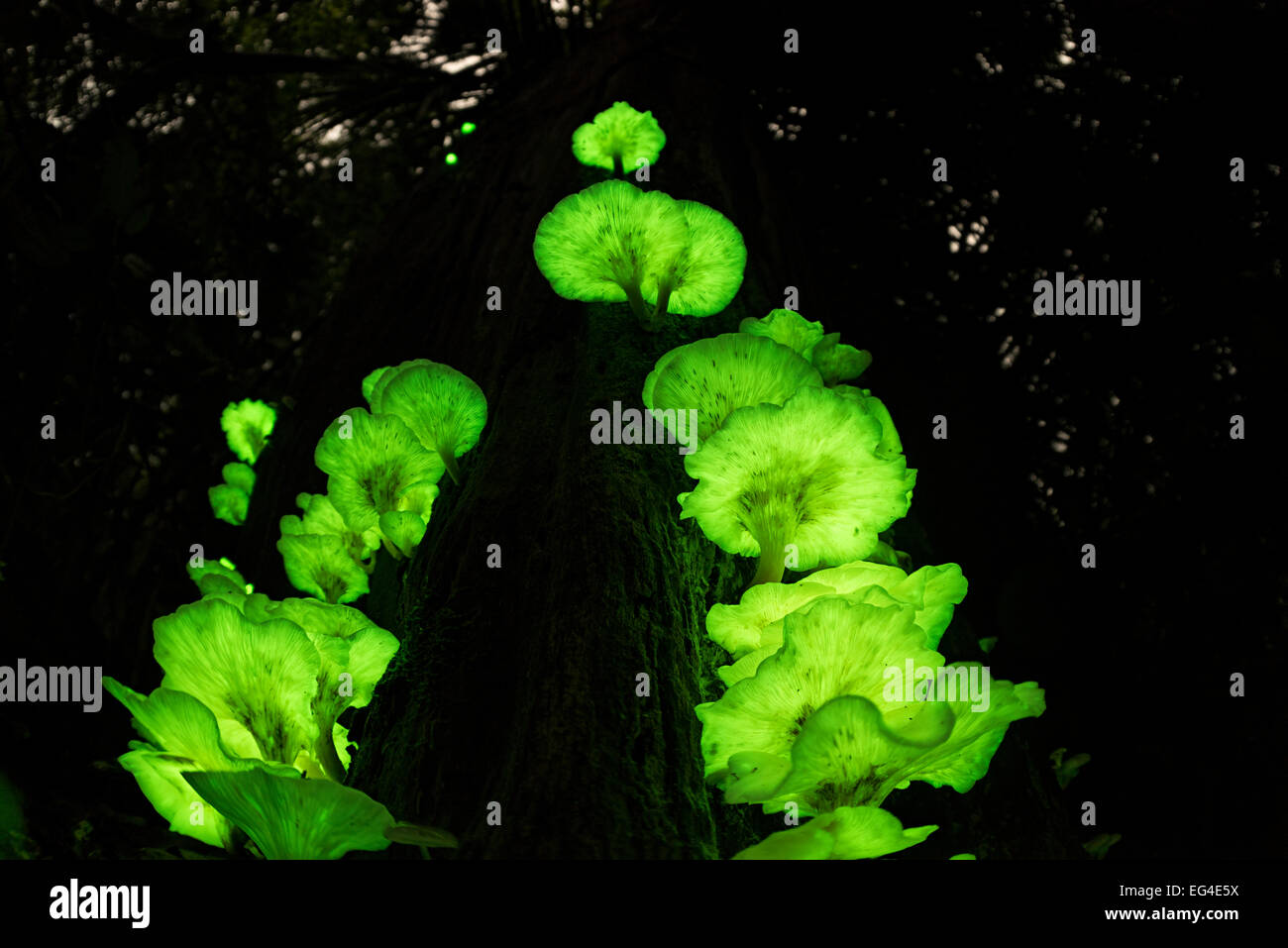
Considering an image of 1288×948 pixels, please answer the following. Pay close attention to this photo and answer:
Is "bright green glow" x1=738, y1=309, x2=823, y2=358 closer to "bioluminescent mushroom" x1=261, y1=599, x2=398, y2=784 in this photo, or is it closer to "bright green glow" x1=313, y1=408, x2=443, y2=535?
"bright green glow" x1=313, y1=408, x2=443, y2=535

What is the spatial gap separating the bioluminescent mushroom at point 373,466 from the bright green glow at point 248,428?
1.71 m

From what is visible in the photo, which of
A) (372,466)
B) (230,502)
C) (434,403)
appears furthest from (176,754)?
(230,502)

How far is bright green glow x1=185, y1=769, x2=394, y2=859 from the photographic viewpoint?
3.23 feet

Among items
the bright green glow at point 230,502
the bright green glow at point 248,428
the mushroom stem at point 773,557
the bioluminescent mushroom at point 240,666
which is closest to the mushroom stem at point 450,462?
the bioluminescent mushroom at point 240,666

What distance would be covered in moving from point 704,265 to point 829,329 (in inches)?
59.5

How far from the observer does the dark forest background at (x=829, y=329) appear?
2.34 m

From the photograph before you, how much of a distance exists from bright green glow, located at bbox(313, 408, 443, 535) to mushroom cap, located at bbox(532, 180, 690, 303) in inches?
20.7

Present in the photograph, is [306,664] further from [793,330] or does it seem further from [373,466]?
[793,330]

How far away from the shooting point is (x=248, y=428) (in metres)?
3.27

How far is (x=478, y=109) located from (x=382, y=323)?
9.14 ft

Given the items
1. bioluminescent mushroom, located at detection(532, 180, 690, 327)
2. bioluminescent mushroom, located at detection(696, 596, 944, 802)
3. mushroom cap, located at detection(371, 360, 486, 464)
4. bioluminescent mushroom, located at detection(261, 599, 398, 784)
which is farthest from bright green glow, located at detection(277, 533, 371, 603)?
bioluminescent mushroom, located at detection(696, 596, 944, 802)

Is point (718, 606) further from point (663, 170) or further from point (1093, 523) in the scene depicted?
point (1093, 523)

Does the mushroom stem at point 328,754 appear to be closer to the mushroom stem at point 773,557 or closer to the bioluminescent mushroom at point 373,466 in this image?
the bioluminescent mushroom at point 373,466
